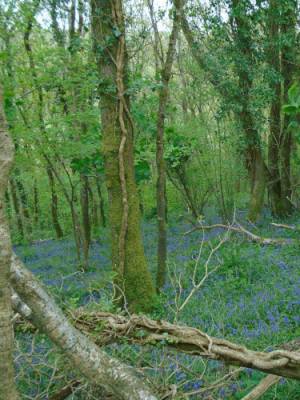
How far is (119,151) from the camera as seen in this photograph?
4875 mm

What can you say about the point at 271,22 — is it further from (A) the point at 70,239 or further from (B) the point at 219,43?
(A) the point at 70,239

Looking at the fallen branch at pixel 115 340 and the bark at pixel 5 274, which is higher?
the bark at pixel 5 274

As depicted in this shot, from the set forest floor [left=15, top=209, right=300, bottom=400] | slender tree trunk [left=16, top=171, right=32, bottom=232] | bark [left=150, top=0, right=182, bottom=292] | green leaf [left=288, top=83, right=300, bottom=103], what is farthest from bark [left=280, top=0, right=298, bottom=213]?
slender tree trunk [left=16, top=171, right=32, bottom=232]

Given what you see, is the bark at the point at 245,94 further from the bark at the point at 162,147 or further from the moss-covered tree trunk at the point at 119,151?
the moss-covered tree trunk at the point at 119,151

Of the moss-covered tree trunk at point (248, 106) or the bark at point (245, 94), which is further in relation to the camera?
the bark at point (245, 94)

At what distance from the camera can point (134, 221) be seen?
5.07 meters

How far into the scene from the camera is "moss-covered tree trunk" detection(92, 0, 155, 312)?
4.83 metres

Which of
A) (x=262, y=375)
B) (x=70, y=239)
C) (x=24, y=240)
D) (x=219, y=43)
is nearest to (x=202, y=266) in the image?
(x=262, y=375)

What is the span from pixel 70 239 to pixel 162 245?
9.67 meters

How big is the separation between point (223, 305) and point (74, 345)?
156 inches

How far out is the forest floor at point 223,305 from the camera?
3041mm

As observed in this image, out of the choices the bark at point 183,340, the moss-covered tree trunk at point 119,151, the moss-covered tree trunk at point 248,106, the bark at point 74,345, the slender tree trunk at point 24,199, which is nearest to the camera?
the bark at point 74,345

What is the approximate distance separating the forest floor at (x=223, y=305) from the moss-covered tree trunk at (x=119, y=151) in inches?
18.2

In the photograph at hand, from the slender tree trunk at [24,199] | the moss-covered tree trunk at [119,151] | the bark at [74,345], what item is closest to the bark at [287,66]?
the moss-covered tree trunk at [119,151]
